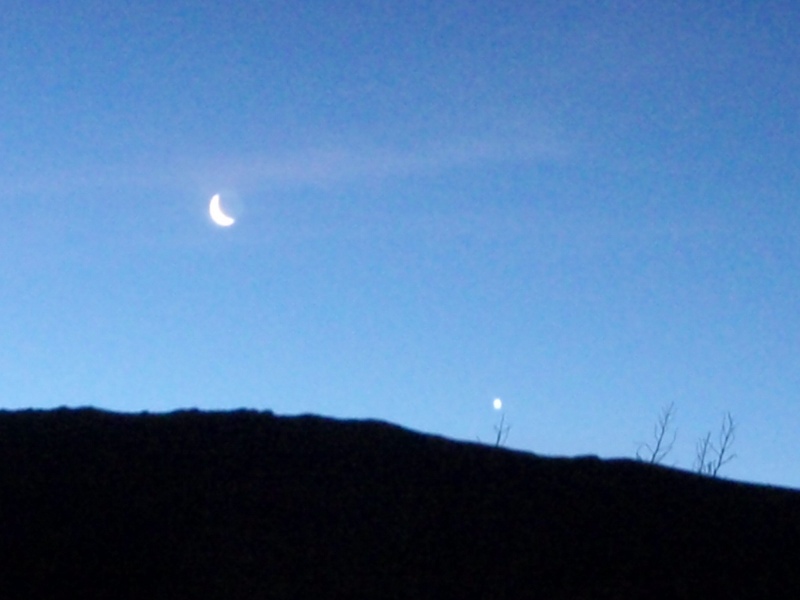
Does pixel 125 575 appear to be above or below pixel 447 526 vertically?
below

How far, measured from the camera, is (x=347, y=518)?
50.2ft

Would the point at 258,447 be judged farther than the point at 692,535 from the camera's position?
Yes

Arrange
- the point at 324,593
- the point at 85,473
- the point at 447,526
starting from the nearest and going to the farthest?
the point at 324,593 → the point at 447,526 → the point at 85,473

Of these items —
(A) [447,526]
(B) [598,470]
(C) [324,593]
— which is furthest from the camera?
(B) [598,470]

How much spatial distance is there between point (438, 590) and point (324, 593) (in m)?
A: 1.33

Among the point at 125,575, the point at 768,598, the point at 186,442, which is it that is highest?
the point at 186,442

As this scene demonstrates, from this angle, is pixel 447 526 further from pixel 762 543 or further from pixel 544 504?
pixel 762 543

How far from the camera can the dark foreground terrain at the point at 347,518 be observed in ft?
46.7

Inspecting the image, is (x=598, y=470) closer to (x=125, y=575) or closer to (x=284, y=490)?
(x=284, y=490)

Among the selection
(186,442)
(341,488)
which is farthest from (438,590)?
(186,442)

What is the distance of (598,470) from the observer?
684 inches

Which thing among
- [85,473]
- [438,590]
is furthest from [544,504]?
[85,473]

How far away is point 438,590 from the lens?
45.9ft

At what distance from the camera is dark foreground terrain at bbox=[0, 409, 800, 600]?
46.7 feet
